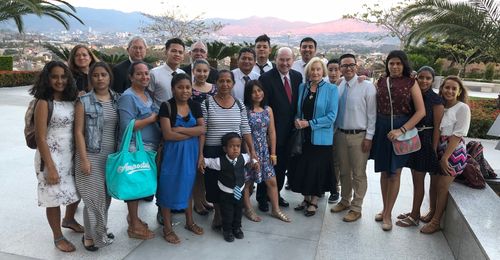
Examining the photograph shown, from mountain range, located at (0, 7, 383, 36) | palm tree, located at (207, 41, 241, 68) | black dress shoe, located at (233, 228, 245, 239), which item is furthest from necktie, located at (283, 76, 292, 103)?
palm tree, located at (207, 41, 241, 68)

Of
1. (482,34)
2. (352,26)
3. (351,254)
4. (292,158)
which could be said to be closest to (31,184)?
(292,158)

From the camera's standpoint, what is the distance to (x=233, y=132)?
3.35 m

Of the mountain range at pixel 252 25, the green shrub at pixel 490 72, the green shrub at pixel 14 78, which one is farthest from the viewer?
the mountain range at pixel 252 25

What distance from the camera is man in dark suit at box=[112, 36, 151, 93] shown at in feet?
12.3

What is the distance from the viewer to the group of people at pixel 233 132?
291cm

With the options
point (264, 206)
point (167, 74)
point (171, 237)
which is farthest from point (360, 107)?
point (171, 237)

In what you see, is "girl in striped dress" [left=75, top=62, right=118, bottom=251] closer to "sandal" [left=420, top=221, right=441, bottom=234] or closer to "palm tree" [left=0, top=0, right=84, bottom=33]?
"sandal" [left=420, top=221, right=441, bottom=234]

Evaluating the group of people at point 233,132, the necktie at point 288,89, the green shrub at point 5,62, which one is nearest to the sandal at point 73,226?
the group of people at point 233,132

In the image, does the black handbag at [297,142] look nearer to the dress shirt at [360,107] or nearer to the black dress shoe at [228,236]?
the dress shirt at [360,107]

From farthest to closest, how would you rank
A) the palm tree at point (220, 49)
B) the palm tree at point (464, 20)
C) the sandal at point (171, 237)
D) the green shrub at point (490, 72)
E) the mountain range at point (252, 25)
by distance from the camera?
1. the mountain range at point (252, 25)
2. the green shrub at point (490, 72)
3. the palm tree at point (220, 49)
4. the palm tree at point (464, 20)
5. the sandal at point (171, 237)

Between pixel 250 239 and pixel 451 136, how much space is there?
195 cm

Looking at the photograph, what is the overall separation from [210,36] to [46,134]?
30.3m

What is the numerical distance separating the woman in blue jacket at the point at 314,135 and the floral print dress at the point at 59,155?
196 cm

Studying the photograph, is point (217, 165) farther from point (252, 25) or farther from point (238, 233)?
point (252, 25)
